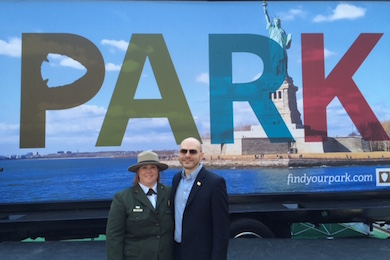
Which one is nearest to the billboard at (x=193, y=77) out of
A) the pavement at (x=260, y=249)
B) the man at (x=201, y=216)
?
the pavement at (x=260, y=249)

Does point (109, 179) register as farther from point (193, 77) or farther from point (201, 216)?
point (201, 216)

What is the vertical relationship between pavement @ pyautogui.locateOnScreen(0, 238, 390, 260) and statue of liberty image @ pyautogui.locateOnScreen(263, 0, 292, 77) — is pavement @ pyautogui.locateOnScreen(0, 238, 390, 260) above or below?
below

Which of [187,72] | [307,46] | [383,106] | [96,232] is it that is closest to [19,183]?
[96,232]

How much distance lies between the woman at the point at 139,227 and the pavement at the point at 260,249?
174 centimetres

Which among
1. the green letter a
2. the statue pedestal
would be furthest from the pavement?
the statue pedestal

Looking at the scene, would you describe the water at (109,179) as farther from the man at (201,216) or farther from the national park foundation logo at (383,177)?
the man at (201,216)

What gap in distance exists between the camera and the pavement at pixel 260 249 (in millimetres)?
3129

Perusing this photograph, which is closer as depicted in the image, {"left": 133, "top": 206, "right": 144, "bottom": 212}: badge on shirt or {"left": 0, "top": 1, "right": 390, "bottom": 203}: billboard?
{"left": 133, "top": 206, "right": 144, "bottom": 212}: badge on shirt

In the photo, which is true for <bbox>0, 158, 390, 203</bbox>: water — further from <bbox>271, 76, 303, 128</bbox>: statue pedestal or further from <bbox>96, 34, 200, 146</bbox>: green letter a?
<bbox>271, 76, 303, 128</bbox>: statue pedestal

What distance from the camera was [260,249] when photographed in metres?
3.21

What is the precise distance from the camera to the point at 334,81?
328cm

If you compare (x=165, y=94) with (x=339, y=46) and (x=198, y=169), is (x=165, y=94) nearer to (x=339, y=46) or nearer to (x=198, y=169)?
(x=198, y=169)

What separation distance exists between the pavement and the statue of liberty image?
185 cm

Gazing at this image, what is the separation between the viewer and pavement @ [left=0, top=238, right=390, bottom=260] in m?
3.13
